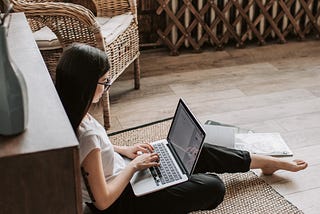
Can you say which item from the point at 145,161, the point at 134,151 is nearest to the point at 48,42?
the point at 134,151

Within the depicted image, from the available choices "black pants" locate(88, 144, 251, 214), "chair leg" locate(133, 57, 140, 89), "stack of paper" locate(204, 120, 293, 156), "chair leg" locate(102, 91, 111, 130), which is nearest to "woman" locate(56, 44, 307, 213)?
"black pants" locate(88, 144, 251, 214)

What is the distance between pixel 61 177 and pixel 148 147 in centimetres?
68

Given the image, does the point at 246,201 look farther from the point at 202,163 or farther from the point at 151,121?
the point at 151,121

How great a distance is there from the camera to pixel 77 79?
1.21 meters

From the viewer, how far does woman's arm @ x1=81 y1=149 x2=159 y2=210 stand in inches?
48.2

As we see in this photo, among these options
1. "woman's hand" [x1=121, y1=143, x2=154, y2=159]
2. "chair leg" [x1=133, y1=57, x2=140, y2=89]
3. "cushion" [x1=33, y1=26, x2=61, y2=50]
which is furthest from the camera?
"chair leg" [x1=133, y1=57, x2=140, y2=89]

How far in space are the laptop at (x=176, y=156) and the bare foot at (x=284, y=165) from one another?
418 mm

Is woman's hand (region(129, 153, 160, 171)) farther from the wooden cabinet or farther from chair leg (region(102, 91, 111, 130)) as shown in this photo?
chair leg (region(102, 91, 111, 130))

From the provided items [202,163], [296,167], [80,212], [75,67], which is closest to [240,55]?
[296,167]

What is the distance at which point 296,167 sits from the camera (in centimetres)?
188

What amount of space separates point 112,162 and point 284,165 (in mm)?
765

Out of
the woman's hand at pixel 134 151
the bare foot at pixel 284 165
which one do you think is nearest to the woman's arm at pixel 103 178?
the woman's hand at pixel 134 151

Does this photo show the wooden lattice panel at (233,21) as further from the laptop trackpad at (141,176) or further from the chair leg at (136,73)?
the laptop trackpad at (141,176)

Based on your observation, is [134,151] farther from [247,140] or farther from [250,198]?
[247,140]
